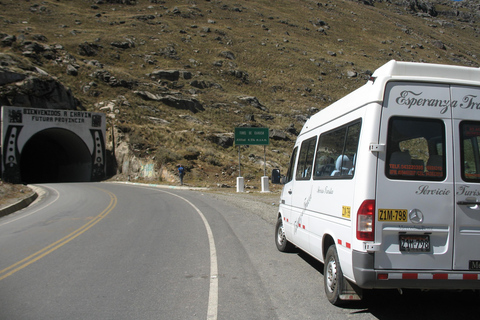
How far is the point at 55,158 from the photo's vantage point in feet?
181

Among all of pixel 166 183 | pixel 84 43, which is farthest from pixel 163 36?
pixel 166 183

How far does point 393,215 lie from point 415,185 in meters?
0.43

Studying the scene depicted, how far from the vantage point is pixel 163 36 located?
259 ft

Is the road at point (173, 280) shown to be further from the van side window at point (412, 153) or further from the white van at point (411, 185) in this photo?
the van side window at point (412, 153)

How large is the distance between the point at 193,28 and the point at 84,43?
27.7 metres

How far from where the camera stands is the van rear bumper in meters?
4.18

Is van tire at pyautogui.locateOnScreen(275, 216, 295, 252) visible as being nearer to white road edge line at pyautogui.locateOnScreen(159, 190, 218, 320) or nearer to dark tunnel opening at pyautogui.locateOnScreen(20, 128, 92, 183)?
white road edge line at pyautogui.locateOnScreen(159, 190, 218, 320)

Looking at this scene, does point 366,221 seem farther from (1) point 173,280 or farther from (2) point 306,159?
(1) point 173,280

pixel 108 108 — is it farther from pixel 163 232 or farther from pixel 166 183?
pixel 163 232

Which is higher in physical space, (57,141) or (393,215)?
(57,141)

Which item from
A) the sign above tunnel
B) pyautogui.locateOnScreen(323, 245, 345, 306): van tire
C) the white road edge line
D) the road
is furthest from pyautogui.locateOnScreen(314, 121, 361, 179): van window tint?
the sign above tunnel

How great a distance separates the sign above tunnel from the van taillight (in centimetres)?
4321

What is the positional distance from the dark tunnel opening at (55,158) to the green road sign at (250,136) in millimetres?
22652

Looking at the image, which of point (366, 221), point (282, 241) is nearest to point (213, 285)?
point (282, 241)
